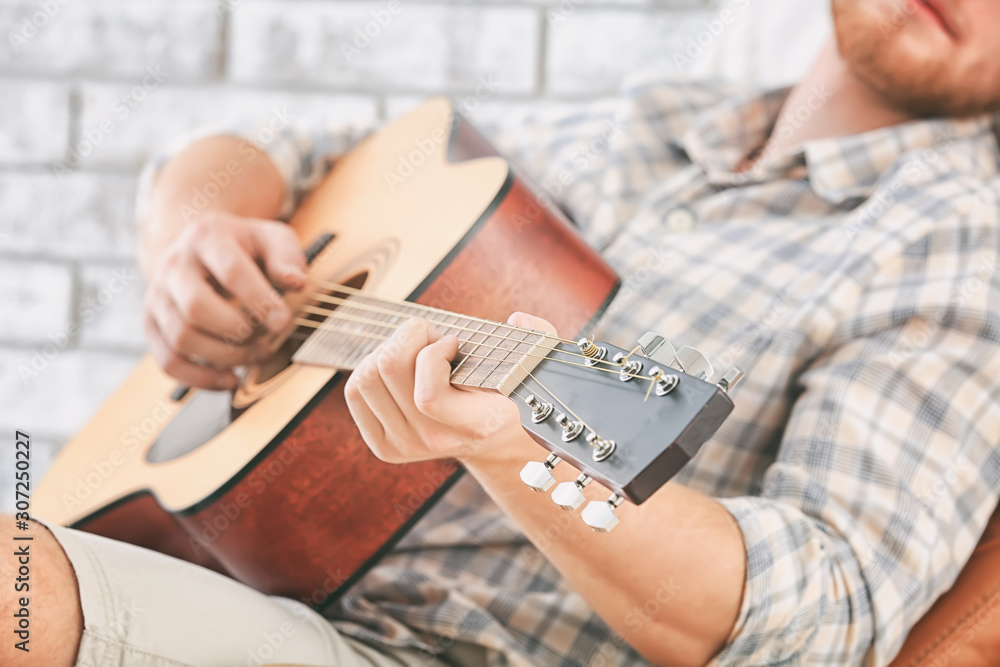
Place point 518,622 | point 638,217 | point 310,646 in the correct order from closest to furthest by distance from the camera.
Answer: point 310,646
point 518,622
point 638,217

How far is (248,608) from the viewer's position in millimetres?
630

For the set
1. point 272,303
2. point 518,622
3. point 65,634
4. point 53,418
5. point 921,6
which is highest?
point 921,6

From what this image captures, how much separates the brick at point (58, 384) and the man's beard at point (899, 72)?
4.35 ft

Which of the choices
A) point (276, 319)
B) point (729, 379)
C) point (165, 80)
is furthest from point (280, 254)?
point (165, 80)

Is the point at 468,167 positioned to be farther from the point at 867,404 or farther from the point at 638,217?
the point at 867,404

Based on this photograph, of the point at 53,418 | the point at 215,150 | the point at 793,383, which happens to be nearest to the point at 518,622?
the point at 793,383

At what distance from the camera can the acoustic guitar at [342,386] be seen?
665 mm

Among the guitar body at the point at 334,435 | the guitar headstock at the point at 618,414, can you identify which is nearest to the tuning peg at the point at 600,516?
the guitar headstock at the point at 618,414

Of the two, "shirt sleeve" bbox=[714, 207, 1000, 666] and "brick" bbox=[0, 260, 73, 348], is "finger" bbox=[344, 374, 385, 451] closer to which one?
"shirt sleeve" bbox=[714, 207, 1000, 666]

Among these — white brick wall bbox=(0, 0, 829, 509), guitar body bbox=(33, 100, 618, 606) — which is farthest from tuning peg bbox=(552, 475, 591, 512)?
white brick wall bbox=(0, 0, 829, 509)

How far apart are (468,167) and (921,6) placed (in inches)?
23.0

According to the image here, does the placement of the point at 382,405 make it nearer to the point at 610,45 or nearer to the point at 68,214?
the point at 610,45

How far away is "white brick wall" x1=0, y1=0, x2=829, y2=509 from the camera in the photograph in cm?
135

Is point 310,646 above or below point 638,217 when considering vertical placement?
below
